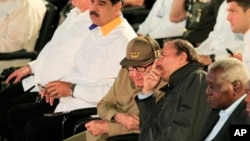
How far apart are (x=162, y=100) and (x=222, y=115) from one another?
470mm

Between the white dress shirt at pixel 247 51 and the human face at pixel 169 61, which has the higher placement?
the human face at pixel 169 61

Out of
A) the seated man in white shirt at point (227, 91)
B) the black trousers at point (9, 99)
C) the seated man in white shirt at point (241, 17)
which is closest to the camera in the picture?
the seated man in white shirt at point (227, 91)

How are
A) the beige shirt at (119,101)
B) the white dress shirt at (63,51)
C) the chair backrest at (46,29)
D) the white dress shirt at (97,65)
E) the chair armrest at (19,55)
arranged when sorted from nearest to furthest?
the beige shirt at (119,101) → the white dress shirt at (97,65) → the white dress shirt at (63,51) → the chair armrest at (19,55) → the chair backrest at (46,29)

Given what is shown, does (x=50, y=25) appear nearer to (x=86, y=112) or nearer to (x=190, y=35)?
(x=190, y=35)

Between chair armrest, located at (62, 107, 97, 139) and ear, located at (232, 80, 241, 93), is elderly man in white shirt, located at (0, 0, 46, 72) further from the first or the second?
ear, located at (232, 80, 241, 93)

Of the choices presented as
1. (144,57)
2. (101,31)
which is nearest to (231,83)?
(144,57)

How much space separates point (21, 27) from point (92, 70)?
5.30 ft

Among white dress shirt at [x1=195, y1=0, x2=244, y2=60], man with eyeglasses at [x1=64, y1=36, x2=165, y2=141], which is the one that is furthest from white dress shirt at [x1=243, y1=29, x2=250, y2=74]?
man with eyeglasses at [x1=64, y1=36, x2=165, y2=141]

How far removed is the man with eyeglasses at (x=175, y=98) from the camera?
4.18 meters

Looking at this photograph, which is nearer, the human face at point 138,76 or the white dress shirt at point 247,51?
the human face at point 138,76

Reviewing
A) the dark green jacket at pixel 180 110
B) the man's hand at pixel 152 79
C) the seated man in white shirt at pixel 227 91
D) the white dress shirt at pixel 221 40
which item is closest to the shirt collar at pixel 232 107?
the seated man in white shirt at pixel 227 91

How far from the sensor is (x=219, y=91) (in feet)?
13.1

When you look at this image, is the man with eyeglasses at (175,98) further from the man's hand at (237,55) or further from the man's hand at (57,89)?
→ the man's hand at (57,89)

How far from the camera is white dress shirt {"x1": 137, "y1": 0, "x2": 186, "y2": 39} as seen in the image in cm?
684
